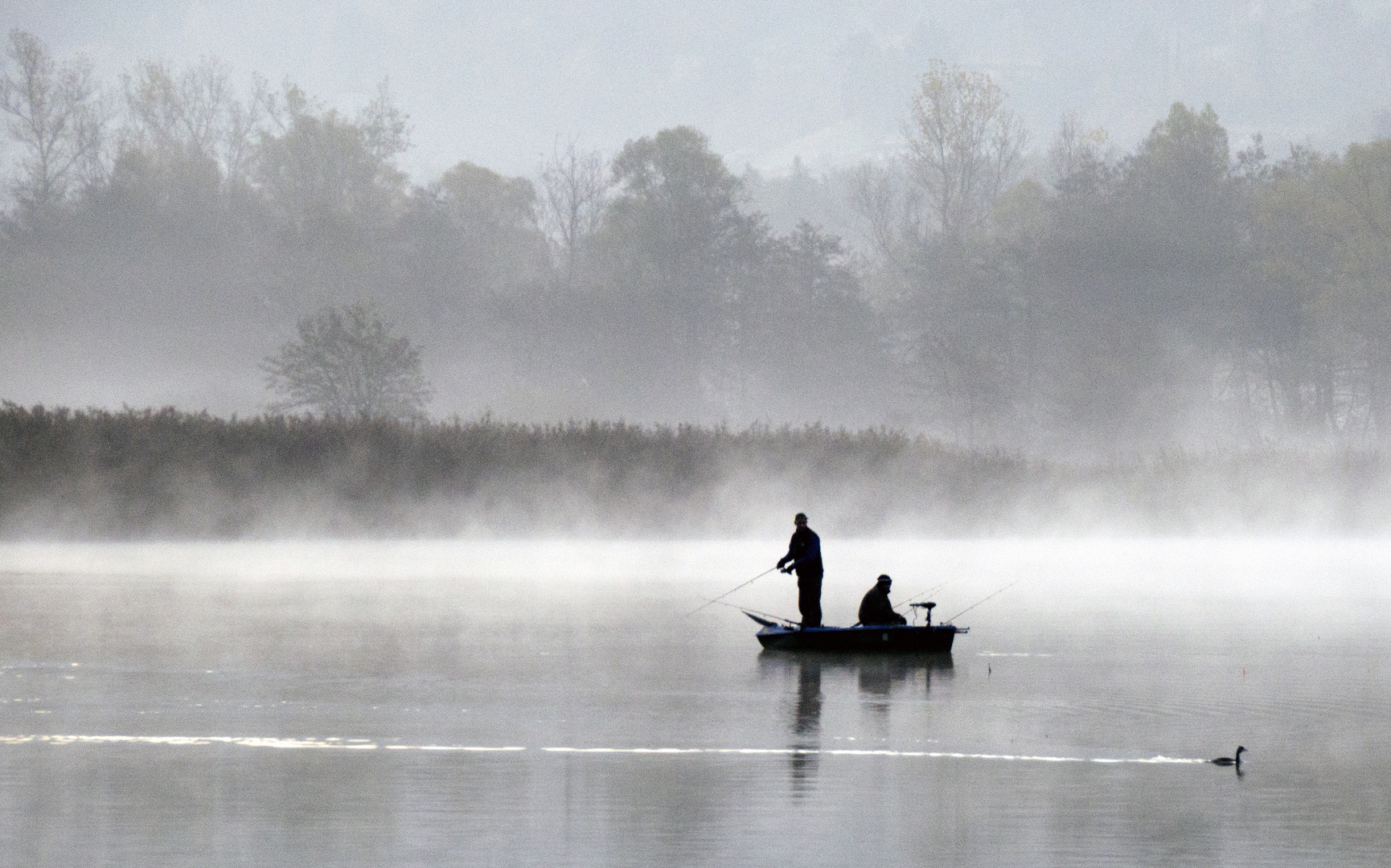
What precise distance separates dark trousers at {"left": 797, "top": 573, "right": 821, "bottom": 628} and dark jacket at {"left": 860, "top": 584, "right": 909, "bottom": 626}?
2.83ft

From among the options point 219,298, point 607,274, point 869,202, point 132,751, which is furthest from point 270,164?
point 132,751

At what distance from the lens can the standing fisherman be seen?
67.2 ft

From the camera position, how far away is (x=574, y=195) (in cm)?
10094

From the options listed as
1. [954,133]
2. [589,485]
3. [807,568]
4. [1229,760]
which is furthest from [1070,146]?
[1229,760]

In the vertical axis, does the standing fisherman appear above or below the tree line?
below

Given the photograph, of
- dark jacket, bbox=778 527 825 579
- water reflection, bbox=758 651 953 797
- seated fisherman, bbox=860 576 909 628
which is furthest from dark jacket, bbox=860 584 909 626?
dark jacket, bbox=778 527 825 579

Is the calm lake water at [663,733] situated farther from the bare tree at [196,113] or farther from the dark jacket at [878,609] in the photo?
the bare tree at [196,113]

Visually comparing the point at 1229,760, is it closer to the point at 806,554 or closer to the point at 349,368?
the point at 806,554

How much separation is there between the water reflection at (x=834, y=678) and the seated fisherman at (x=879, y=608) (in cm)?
48

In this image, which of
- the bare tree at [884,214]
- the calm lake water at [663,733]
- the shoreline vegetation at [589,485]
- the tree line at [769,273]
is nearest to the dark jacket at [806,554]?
the calm lake water at [663,733]

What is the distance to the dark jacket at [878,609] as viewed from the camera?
19.7 meters

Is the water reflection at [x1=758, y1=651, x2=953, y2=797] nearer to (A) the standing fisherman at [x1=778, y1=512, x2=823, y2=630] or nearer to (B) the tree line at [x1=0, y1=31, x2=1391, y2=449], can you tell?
(A) the standing fisherman at [x1=778, y1=512, x2=823, y2=630]

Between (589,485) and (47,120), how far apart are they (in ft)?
185

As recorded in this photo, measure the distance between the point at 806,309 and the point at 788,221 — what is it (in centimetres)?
5712
